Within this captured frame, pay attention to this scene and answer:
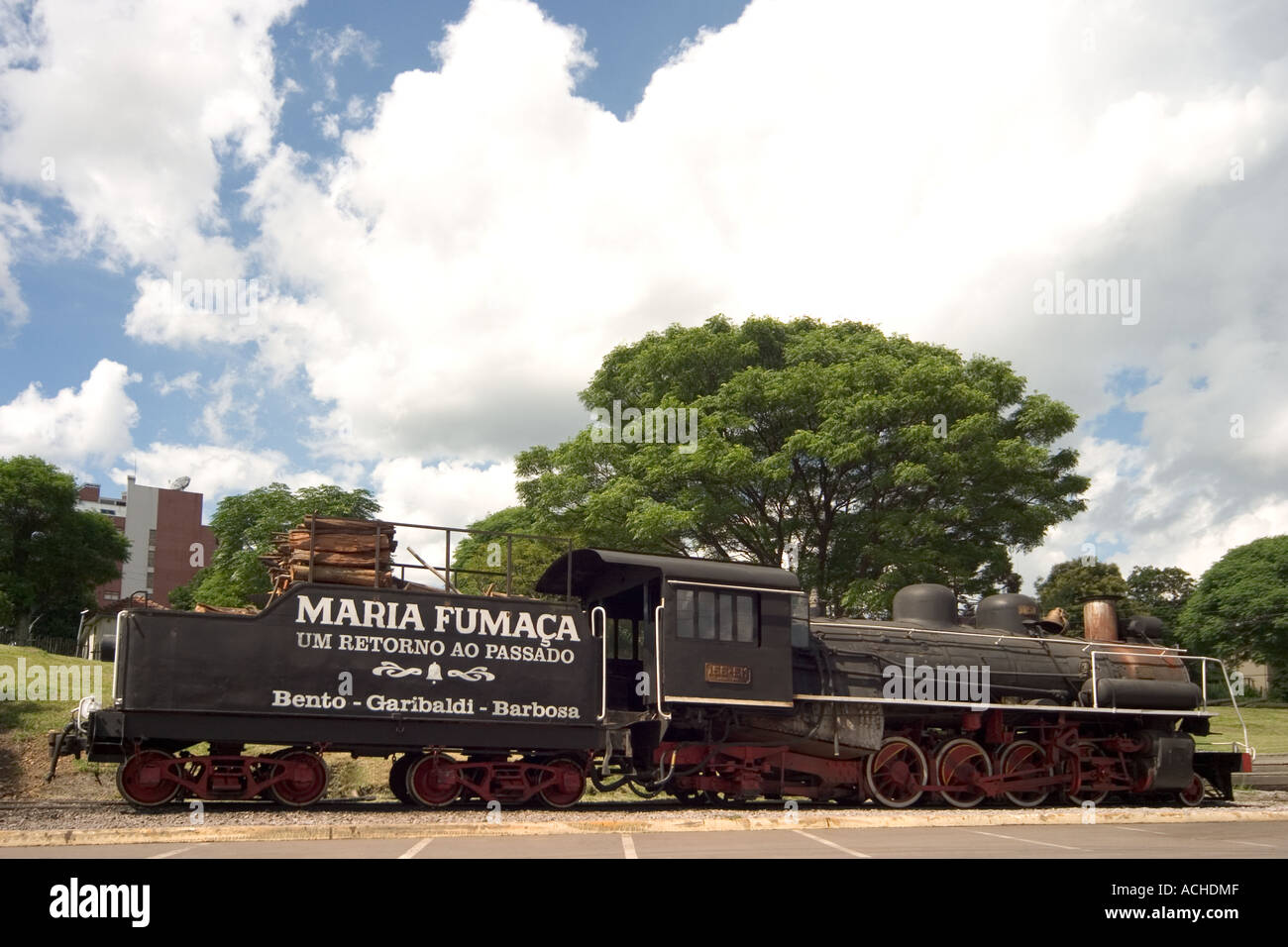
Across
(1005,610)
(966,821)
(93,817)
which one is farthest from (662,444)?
(93,817)

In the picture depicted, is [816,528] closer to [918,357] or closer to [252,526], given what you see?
[918,357]

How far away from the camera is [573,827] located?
10.3 meters

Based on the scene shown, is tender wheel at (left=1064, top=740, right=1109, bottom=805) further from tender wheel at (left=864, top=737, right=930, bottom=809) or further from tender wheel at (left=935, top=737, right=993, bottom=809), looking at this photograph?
tender wheel at (left=864, top=737, right=930, bottom=809)

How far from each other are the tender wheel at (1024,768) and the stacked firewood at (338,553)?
9.73 metres

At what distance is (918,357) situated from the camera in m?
28.1

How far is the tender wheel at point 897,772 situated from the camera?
574 inches

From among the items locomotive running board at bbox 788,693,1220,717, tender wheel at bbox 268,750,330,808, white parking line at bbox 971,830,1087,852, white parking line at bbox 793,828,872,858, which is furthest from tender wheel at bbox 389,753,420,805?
white parking line at bbox 971,830,1087,852

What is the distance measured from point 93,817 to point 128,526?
75562 millimetres
